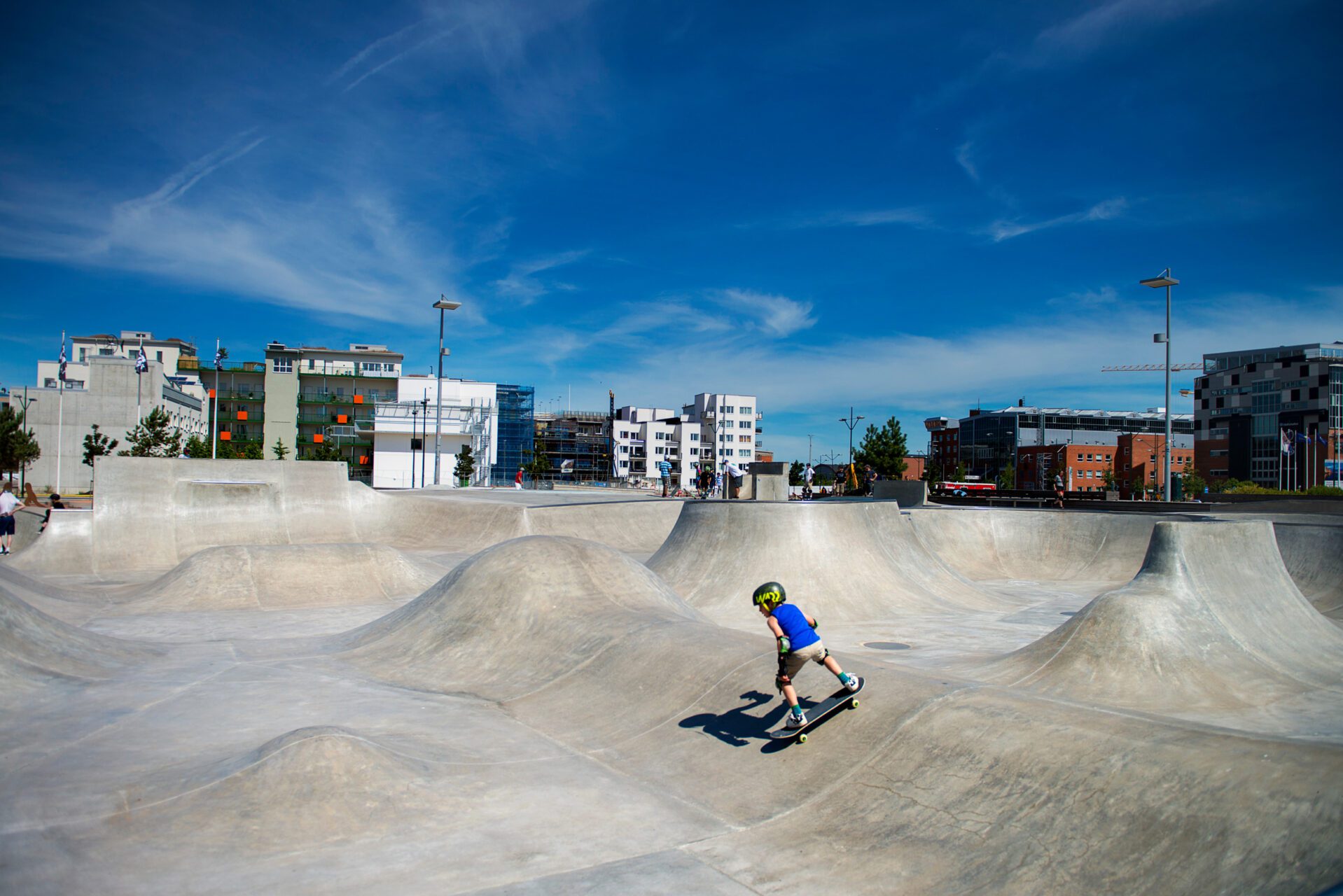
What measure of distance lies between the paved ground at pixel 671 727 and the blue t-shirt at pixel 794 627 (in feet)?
2.38

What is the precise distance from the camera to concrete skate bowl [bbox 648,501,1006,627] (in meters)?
14.9

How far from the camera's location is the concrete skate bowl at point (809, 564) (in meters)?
14.9

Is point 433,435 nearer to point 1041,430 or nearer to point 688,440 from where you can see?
point 688,440

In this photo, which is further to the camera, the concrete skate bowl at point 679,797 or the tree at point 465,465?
the tree at point 465,465

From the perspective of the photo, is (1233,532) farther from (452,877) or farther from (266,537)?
(266,537)

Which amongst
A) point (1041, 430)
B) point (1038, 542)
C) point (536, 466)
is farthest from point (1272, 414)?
point (1038, 542)

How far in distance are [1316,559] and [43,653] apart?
21.4 metres

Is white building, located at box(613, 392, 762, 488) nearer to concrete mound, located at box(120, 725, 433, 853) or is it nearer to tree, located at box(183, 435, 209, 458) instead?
tree, located at box(183, 435, 209, 458)

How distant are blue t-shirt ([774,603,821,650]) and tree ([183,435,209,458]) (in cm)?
6178

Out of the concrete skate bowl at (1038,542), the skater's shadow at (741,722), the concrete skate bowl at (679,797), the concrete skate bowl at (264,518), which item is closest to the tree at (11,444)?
the concrete skate bowl at (264,518)

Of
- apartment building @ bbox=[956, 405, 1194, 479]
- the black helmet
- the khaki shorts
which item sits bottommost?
the khaki shorts

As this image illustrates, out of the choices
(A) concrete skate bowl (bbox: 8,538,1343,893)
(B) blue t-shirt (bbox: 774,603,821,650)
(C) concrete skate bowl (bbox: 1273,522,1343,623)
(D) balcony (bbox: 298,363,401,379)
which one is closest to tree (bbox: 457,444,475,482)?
(D) balcony (bbox: 298,363,401,379)

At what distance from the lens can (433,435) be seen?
72938 mm

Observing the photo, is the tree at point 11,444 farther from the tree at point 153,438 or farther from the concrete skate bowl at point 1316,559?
the concrete skate bowl at point 1316,559
